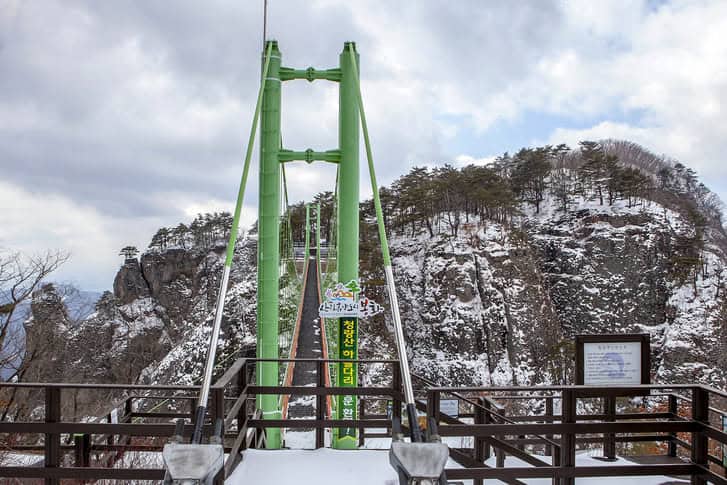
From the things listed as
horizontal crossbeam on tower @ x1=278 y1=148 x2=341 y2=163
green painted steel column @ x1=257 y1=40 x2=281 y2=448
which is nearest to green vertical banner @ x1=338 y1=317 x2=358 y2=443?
green painted steel column @ x1=257 y1=40 x2=281 y2=448

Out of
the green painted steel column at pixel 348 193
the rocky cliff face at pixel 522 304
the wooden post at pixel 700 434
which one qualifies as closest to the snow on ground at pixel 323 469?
the wooden post at pixel 700 434

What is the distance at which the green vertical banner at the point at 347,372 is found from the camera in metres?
4.85

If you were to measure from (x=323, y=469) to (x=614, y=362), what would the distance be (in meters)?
2.38

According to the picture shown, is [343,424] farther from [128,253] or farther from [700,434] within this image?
[128,253]

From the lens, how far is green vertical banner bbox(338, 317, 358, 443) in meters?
4.85

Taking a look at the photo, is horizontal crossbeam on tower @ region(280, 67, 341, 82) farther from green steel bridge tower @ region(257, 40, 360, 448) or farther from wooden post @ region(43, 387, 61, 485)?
wooden post @ region(43, 387, 61, 485)

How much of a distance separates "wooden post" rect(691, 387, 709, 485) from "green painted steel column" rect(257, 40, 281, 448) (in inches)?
151

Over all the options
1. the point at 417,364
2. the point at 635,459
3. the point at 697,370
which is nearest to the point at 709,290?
the point at 697,370

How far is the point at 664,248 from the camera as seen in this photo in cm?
2862

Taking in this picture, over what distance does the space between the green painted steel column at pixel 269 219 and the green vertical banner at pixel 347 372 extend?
2.53ft

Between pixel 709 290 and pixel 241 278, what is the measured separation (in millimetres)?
28920

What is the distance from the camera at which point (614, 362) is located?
11.4 ft

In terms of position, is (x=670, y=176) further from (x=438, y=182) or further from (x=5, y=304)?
(x=5, y=304)

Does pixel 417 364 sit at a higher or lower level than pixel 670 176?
lower
